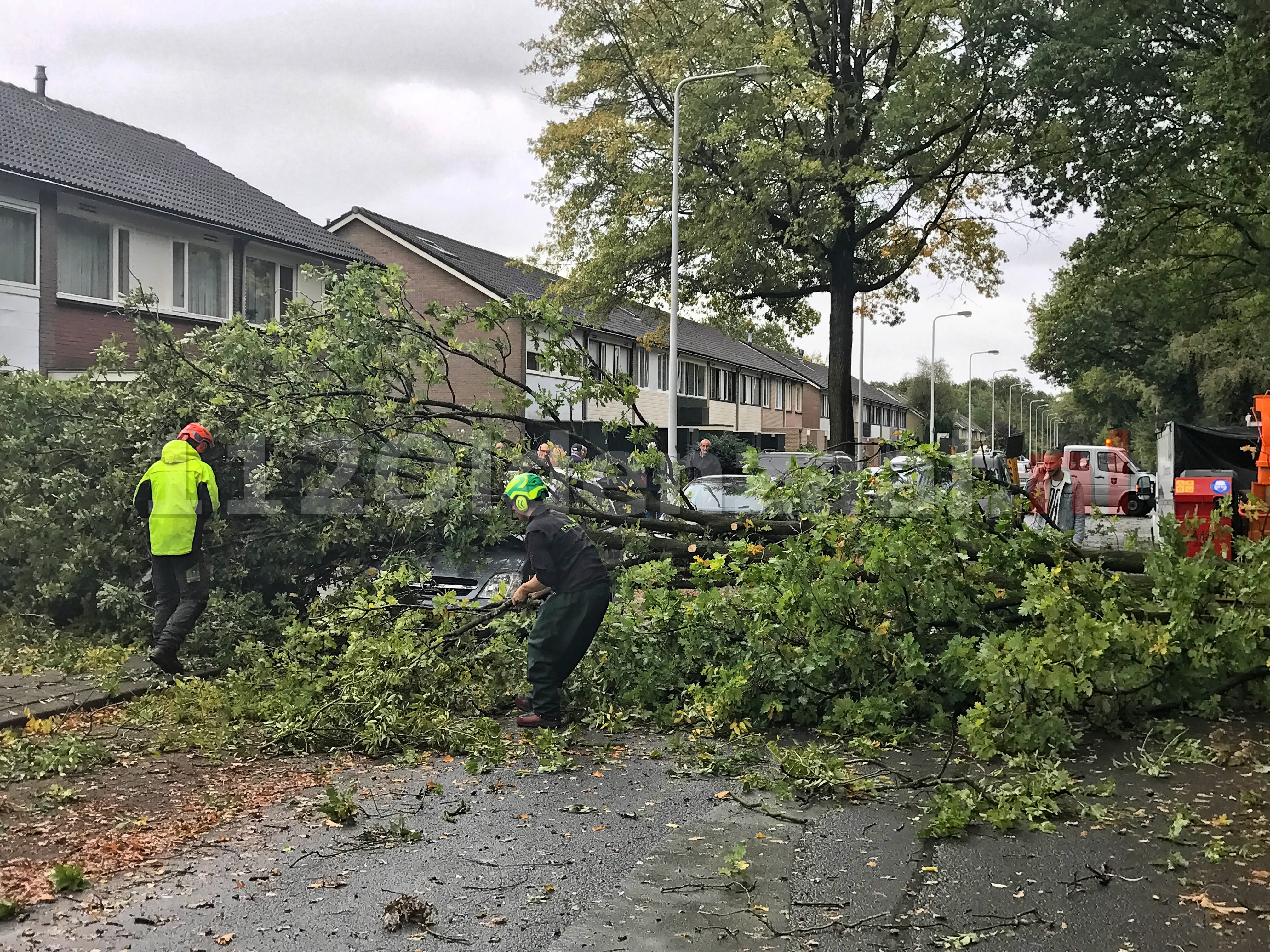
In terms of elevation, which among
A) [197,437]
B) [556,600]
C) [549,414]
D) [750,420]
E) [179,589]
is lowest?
[179,589]

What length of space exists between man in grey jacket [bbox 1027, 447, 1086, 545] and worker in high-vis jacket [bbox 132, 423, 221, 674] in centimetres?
733

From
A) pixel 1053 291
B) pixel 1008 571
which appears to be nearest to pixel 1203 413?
pixel 1053 291

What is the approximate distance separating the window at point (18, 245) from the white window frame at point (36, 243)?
2 centimetres

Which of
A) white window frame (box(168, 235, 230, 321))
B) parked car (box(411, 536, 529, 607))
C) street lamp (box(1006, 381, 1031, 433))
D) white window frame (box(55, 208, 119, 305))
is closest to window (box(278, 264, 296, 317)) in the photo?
white window frame (box(168, 235, 230, 321))

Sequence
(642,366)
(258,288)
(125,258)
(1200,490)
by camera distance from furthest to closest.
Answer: (642,366)
(258,288)
(125,258)
(1200,490)

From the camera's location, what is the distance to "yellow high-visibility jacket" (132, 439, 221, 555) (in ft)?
27.0

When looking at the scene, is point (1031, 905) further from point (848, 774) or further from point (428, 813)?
point (428, 813)

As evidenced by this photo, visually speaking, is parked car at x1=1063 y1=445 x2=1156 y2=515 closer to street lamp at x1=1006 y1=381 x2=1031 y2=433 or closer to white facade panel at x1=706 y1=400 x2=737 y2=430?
white facade panel at x1=706 y1=400 x2=737 y2=430

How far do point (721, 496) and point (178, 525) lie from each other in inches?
236

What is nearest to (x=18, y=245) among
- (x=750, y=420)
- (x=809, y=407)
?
(x=750, y=420)

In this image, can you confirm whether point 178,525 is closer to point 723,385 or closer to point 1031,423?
point 723,385

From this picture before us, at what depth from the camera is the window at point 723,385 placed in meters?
53.5

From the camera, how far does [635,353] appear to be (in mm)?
Result: 44531

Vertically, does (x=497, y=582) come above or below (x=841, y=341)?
below
